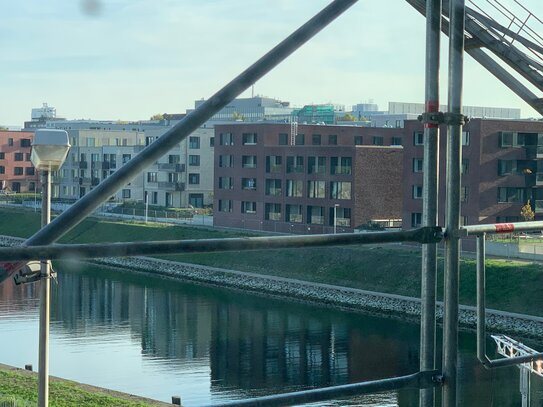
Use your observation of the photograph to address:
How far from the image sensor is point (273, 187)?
31562mm

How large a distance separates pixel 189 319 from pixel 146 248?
725 inches

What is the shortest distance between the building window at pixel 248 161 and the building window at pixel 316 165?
9.18 ft

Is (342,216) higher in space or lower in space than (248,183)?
lower

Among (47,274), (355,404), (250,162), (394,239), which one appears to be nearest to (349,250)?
(250,162)

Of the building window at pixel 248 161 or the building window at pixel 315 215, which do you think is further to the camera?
the building window at pixel 248 161

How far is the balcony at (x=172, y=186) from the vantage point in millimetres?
39250

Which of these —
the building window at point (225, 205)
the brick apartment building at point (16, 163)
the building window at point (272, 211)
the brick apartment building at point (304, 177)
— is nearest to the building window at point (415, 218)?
the brick apartment building at point (304, 177)

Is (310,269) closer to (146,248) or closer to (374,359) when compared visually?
(374,359)

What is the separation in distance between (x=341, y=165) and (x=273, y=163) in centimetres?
329

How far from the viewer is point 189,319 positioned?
1964 cm

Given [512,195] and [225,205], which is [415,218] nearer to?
[512,195]

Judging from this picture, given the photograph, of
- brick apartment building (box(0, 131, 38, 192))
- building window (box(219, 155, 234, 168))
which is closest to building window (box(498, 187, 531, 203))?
building window (box(219, 155, 234, 168))

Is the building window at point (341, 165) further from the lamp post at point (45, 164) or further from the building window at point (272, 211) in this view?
the lamp post at point (45, 164)

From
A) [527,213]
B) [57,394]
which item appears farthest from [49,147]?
[527,213]
